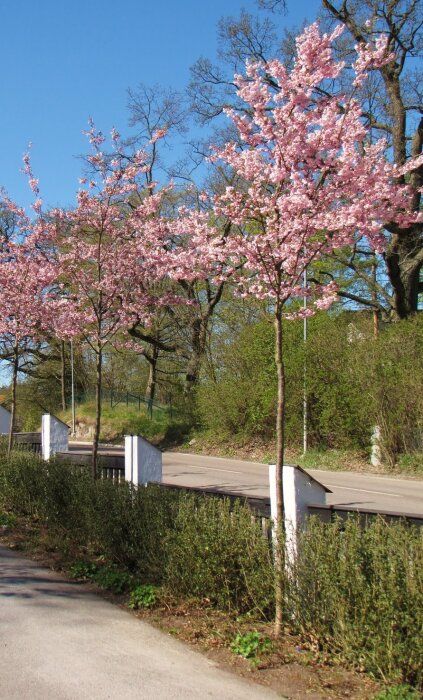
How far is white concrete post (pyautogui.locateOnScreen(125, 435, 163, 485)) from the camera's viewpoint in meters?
9.45

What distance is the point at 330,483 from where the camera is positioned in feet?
55.6

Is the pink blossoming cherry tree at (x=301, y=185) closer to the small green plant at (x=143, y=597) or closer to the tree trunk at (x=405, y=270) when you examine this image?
the small green plant at (x=143, y=597)

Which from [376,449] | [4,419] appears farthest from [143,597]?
[376,449]

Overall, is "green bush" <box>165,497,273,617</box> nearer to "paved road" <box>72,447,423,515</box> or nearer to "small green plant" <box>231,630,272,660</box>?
"small green plant" <box>231,630,272,660</box>

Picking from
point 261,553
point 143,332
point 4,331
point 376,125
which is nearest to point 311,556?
point 261,553

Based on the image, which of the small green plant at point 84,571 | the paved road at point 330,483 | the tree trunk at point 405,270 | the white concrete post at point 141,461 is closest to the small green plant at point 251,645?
the small green plant at point 84,571

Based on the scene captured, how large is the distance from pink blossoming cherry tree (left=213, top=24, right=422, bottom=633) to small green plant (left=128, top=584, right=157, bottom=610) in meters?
1.56

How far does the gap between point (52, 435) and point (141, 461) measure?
4.57 m

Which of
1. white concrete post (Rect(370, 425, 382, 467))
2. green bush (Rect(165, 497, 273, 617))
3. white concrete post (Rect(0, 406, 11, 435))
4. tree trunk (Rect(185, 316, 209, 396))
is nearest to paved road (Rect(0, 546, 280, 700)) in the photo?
green bush (Rect(165, 497, 273, 617))

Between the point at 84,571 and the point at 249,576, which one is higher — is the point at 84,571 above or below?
below

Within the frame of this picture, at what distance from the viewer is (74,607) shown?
632 centimetres

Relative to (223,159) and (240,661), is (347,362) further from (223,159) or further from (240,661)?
(240,661)

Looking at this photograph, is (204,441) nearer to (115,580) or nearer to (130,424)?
(130,424)

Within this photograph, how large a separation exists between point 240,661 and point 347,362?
17377mm
